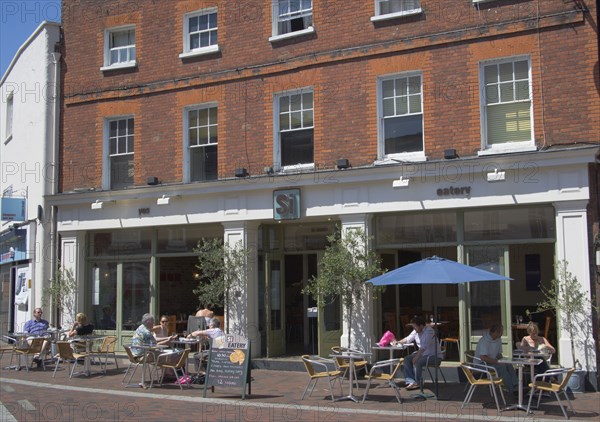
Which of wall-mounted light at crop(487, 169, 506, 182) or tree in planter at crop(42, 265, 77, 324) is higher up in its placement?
→ wall-mounted light at crop(487, 169, 506, 182)

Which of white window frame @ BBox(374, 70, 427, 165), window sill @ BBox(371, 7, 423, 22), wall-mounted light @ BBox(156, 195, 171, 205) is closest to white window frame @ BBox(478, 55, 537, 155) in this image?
white window frame @ BBox(374, 70, 427, 165)

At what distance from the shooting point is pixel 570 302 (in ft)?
42.8

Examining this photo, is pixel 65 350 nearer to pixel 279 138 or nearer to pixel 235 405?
pixel 235 405

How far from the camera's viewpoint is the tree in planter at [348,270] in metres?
15.0

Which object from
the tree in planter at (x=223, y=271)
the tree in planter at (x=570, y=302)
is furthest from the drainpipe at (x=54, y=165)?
the tree in planter at (x=570, y=302)

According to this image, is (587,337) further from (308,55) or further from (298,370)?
(308,55)

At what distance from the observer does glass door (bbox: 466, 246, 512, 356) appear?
14.1 metres

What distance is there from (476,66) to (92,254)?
1077 cm

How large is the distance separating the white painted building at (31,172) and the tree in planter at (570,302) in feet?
41.5

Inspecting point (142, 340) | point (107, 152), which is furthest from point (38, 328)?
point (107, 152)

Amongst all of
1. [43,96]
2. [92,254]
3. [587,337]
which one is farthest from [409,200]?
[43,96]

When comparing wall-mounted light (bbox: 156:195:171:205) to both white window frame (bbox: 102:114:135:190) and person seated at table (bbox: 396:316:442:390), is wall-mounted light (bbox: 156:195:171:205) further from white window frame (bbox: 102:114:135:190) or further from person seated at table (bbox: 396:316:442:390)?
person seated at table (bbox: 396:316:442:390)

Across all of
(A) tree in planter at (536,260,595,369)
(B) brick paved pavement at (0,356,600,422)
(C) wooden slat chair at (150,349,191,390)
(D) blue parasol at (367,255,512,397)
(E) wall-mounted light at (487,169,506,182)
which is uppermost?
(E) wall-mounted light at (487,169,506,182)

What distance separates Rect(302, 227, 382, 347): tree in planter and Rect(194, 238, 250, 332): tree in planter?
78.7 inches
